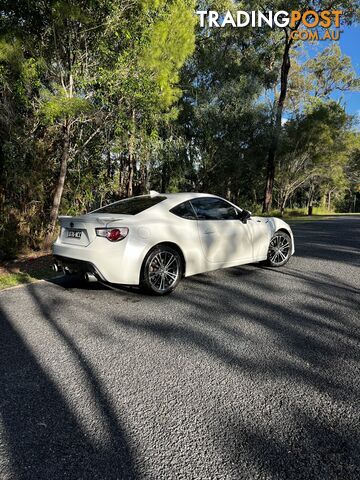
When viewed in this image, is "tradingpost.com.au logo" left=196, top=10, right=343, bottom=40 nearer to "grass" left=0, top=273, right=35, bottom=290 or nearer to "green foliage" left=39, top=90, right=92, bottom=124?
"green foliage" left=39, top=90, right=92, bottom=124

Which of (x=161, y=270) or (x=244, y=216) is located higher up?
(x=244, y=216)

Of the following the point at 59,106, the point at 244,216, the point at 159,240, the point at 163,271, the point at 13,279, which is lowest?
the point at 13,279

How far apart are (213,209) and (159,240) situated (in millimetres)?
1267

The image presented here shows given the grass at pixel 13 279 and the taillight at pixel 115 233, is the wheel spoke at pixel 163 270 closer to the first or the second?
the taillight at pixel 115 233

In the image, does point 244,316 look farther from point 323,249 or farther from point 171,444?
point 323,249

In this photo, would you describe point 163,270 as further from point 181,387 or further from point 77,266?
point 181,387

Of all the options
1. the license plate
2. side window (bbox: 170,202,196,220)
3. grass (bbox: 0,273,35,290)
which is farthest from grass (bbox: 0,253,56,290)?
side window (bbox: 170,202,196,220)

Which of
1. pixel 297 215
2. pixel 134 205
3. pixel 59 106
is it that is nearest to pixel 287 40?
pixel 297 215

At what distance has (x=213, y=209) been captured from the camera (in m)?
5.48

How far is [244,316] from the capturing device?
390 cm

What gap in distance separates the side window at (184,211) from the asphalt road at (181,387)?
→ 4.01 ft

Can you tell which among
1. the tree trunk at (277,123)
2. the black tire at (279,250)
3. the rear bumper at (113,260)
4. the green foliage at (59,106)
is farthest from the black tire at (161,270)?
the tree trunk at (277,123)

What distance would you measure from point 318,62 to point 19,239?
35309mm

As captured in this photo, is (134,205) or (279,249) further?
(279,249)
